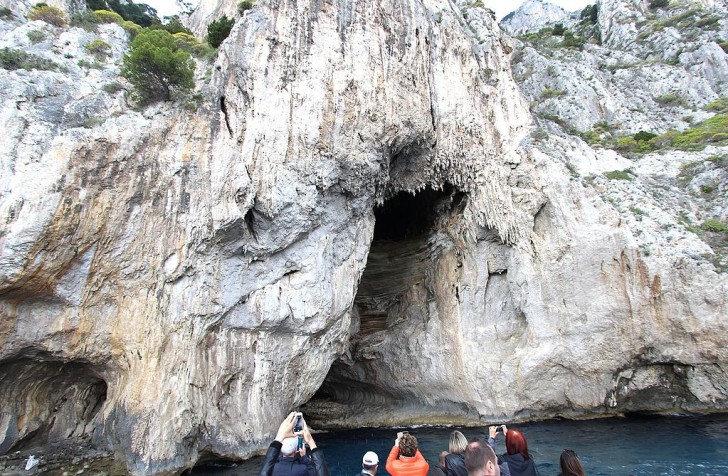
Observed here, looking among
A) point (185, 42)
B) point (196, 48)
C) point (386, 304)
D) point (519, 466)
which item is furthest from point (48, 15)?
point (519, 466)

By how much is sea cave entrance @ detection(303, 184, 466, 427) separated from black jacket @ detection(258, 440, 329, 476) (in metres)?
16.2

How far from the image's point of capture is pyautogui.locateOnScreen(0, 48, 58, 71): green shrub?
44.5 ft

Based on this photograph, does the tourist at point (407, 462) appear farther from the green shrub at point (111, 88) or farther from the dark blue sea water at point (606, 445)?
the green shrub at point (111, 88)

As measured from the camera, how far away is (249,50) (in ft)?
51.8

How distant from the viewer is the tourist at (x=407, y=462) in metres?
4.49

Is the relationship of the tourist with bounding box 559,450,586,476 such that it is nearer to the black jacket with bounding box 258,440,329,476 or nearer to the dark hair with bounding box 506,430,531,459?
the dark hair with bounding box 506,430,531,459

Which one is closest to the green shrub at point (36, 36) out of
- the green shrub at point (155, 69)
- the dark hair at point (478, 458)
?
the green shrub at point (155, 69)

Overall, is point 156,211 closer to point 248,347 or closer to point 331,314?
point 248,347

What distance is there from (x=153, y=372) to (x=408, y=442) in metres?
10.9

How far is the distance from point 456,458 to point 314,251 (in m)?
11.7

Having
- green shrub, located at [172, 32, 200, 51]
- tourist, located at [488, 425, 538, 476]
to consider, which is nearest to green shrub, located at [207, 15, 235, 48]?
green shrub, located at [172, 32, 200, 51]

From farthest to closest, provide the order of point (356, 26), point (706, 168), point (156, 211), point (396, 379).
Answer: point (396, 379)
point (706, 168)
point (356, 26)
point (156, 211)

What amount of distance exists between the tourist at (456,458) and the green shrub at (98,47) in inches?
741

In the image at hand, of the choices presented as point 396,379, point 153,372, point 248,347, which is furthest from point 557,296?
point 153,372
